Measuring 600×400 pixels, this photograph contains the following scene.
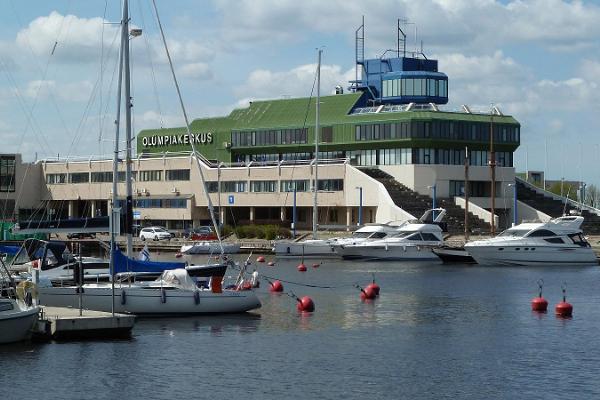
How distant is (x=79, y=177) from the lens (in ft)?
556

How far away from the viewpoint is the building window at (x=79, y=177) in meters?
168

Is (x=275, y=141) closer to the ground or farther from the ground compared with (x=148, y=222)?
farther from the ground

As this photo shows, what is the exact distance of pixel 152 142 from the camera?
177 meters

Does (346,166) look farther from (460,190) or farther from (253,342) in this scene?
(253,342)

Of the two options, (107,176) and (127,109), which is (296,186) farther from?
(127,109)

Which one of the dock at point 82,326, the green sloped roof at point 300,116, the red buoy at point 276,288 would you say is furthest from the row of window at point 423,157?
the dock at point 82,326

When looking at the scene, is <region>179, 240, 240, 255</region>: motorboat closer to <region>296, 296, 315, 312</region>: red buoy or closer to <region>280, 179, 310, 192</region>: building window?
<region>280, 179, 310, 192</region>: building window

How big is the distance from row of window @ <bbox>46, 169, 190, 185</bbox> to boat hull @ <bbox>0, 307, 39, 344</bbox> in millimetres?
101901

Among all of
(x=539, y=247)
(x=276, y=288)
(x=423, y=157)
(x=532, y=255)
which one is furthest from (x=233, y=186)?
(x=276, y=288)

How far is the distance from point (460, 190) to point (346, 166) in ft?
48.9

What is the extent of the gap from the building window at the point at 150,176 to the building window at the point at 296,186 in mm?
22634

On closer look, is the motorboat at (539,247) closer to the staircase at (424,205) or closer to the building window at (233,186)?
the staircase at (424,205)

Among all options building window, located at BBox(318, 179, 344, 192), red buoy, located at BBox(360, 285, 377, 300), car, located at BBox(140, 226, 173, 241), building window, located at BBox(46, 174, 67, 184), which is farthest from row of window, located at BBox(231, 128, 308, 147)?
red buoy, located at BBox(360, 285, 377, 300)

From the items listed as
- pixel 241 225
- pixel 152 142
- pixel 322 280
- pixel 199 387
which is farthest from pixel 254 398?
pixel 152 142
